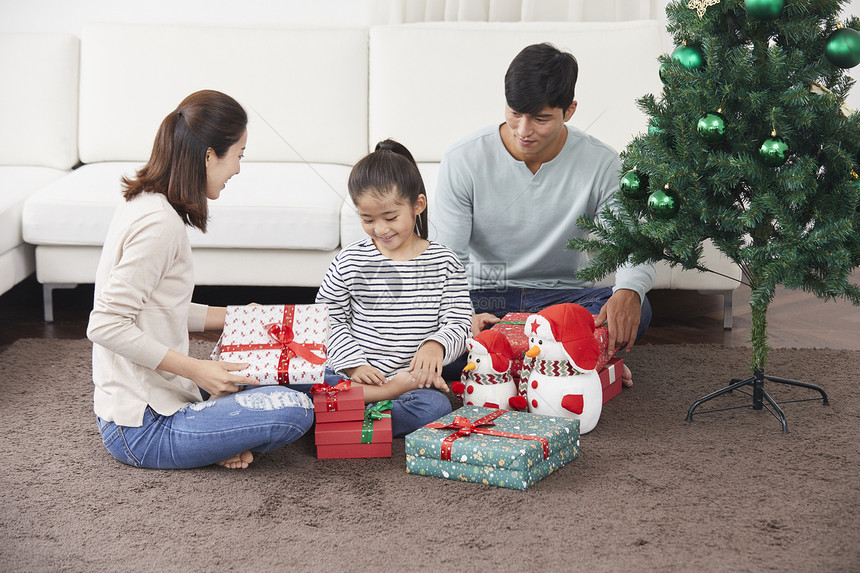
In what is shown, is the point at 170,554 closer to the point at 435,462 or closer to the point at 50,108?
the point at 435,462

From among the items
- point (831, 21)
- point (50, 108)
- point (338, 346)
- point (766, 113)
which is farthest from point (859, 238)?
point (50, 108)

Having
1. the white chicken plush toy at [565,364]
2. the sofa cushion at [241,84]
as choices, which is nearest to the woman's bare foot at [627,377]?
the white chicken plush toy at [565,364]

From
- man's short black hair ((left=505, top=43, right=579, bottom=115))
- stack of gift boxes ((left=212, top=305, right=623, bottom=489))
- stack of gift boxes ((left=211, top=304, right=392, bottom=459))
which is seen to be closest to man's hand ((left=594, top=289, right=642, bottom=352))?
stack of gift boxes ((left=212, top=305, right=623, bottom=489))

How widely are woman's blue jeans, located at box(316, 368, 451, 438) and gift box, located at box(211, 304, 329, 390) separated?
18 cm

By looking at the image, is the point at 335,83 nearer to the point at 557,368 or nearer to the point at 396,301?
the point at 396,301

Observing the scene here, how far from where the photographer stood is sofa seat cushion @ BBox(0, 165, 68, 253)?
271cm

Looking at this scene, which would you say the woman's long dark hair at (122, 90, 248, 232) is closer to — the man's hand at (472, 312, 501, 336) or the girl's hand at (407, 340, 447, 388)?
the girl's hand at (407, 340, 447, 388)

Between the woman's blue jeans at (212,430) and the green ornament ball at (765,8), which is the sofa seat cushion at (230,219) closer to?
the woman's blue jeans at (212,430)

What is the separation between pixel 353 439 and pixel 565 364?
499mm

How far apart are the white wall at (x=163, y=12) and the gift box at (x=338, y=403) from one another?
2.19m

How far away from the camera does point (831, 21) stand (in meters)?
→ 1.86

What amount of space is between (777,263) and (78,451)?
1560mm

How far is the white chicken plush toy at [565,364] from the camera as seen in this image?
1.95 m

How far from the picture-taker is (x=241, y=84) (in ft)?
10.6
